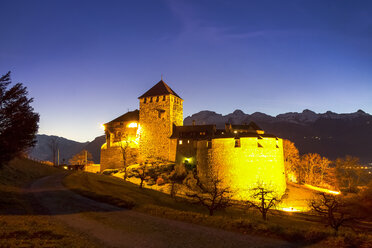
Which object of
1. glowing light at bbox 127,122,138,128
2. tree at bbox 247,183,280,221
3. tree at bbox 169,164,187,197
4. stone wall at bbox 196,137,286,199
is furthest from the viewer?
glowing light at bbox 127,122,138,128

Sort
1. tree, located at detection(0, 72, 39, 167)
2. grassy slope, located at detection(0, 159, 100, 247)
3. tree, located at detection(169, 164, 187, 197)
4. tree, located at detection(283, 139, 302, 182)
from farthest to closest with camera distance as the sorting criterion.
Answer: tree, located at detection(283, 139, 302, 182) < tree, located at detection(169, 164, 187, 197) < tree, located at detection(0, 72, 39, 167) < grassy slope, located at detection(0, 159, 100, 247)

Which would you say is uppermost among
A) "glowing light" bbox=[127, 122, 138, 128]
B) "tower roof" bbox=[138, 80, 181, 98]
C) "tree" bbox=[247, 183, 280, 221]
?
"tower roof" bbox=[138, 80, 181, 98]

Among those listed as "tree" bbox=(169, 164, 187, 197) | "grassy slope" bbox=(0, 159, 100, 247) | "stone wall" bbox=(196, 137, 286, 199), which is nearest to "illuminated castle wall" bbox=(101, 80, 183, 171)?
"tree" bbox=(169, 164, 187, 197)

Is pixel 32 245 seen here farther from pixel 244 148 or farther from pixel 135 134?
pixel 135 134

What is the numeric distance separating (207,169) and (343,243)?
30113 mm

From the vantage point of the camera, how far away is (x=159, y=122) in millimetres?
51750

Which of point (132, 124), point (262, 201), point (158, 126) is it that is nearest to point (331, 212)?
point (262, 201)

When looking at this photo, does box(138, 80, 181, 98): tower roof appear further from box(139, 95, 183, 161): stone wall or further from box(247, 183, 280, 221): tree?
box(247, 183, 280, 221): tree

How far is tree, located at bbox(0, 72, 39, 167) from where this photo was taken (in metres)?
11.8

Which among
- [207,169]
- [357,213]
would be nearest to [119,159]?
[207,169]

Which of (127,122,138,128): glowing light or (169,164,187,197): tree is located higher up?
(127,122,138,128): glowing light

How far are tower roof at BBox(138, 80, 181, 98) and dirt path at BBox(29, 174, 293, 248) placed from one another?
1562 inches

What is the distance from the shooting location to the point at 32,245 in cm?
777

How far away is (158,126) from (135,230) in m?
41.8
